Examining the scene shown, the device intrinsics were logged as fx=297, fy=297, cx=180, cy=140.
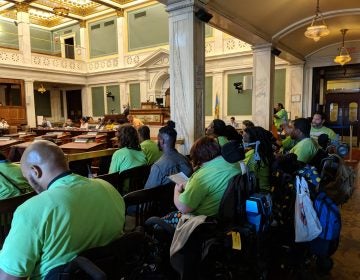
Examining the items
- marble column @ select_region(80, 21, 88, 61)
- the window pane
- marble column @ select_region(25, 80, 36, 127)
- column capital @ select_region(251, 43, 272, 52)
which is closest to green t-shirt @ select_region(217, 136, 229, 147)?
column capital @ select_region(251, 43, 272, 52)

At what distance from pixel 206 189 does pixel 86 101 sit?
15654 mm

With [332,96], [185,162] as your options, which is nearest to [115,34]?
[332,96]

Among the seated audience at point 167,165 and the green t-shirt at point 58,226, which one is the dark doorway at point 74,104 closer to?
the seated audience at point 167,165

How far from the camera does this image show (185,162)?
2633 mm

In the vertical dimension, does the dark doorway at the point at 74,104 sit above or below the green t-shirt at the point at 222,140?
above

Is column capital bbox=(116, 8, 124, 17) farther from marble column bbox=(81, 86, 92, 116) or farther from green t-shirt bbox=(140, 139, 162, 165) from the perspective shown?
green t-shirt bbox=(140, 139, 162, 165)

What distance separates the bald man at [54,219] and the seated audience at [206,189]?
0.57 m

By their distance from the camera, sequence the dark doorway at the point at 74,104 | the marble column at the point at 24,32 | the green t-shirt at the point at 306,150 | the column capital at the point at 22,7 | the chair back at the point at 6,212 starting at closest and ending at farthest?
the chair back at the point at 6,212, the green t-shirt at the point at 306,150, the column capital at the point at 22,7, the marble column at the point at 24,32, the dark doorway at the point at 74,104

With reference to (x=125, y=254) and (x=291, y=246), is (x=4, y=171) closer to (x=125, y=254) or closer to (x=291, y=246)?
(x=125, y=254)

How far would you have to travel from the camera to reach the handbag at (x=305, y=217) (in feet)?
7.09

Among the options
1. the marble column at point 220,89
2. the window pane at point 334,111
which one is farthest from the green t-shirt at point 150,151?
the window pane at point 334,111

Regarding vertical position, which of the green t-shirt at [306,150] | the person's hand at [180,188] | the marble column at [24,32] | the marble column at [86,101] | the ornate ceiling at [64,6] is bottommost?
the person's hand at [180,188]

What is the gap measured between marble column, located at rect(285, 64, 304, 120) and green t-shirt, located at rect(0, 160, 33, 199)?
9.60m

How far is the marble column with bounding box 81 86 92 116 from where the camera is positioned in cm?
1627
